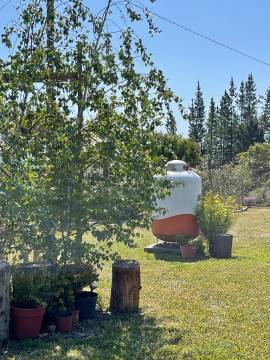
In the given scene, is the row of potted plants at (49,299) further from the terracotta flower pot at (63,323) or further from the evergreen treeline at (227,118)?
the evergreen treeline at (227,118)

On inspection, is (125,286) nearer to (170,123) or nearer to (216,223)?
(170,123)

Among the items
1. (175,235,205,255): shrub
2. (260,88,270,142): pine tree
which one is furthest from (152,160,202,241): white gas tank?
(260,88,270,142): pine tree

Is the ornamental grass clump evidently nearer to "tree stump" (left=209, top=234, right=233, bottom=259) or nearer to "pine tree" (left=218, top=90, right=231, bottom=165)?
"tree stump" (left=209, top=234, right=233, bottom=259)

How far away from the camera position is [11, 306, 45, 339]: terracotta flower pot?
3.93m

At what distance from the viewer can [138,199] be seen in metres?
4.85

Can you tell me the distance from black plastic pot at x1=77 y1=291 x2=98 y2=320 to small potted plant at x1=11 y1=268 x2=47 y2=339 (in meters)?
0.54

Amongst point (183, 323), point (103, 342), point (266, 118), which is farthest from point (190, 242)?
point (266, 118)

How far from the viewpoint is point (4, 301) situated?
3814 mm

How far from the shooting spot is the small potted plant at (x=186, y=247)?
8.30 meters

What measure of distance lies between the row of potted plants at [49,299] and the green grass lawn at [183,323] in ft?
0.41

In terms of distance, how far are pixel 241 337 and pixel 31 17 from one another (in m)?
3.63

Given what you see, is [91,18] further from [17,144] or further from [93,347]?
[93,347]

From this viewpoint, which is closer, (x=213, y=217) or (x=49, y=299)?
(x=49, y=299)

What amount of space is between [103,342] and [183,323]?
3.04 ft
